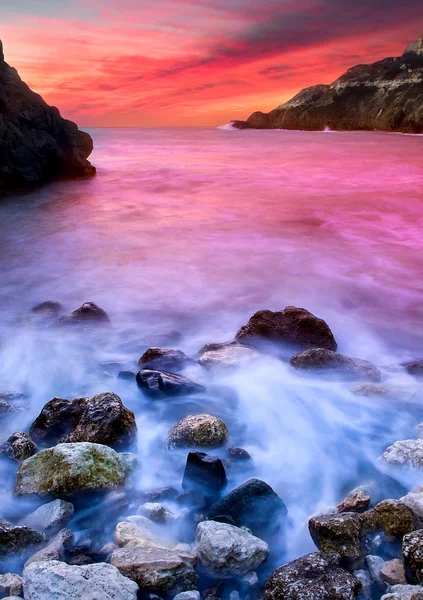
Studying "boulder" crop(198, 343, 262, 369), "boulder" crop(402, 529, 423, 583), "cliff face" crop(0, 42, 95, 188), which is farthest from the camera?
"cliff face" crop(0, 42, 95, 188)

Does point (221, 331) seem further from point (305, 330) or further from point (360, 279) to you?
point (360, 279)

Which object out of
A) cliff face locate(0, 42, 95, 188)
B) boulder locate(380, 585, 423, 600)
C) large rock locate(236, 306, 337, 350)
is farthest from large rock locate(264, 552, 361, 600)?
cliff face locate(0, 42, 95, 188)

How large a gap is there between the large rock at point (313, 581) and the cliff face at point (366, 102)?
8820 cm

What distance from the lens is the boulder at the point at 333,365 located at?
4.75 meters

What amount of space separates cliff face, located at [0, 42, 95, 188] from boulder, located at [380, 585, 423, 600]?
1828 cm

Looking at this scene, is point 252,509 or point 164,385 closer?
point 252,509

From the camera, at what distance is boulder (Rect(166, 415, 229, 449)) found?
12.0 feet

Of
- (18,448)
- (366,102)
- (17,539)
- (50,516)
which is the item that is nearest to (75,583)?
(17,539)

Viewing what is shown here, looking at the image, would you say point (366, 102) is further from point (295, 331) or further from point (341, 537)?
point (341, 537)

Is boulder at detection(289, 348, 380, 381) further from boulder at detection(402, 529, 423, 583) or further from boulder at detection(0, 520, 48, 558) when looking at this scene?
boulder at detection(0, 520, 48, 558)

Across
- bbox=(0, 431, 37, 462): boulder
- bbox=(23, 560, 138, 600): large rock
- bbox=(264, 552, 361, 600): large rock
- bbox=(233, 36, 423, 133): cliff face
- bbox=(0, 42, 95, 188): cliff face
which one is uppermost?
bbox=(233, 36, 423, 133): cliff face

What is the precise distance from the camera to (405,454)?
341 cm

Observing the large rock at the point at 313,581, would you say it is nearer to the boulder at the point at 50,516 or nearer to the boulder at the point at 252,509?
the boulder at the point at 252,509

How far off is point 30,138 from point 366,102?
104771mm
